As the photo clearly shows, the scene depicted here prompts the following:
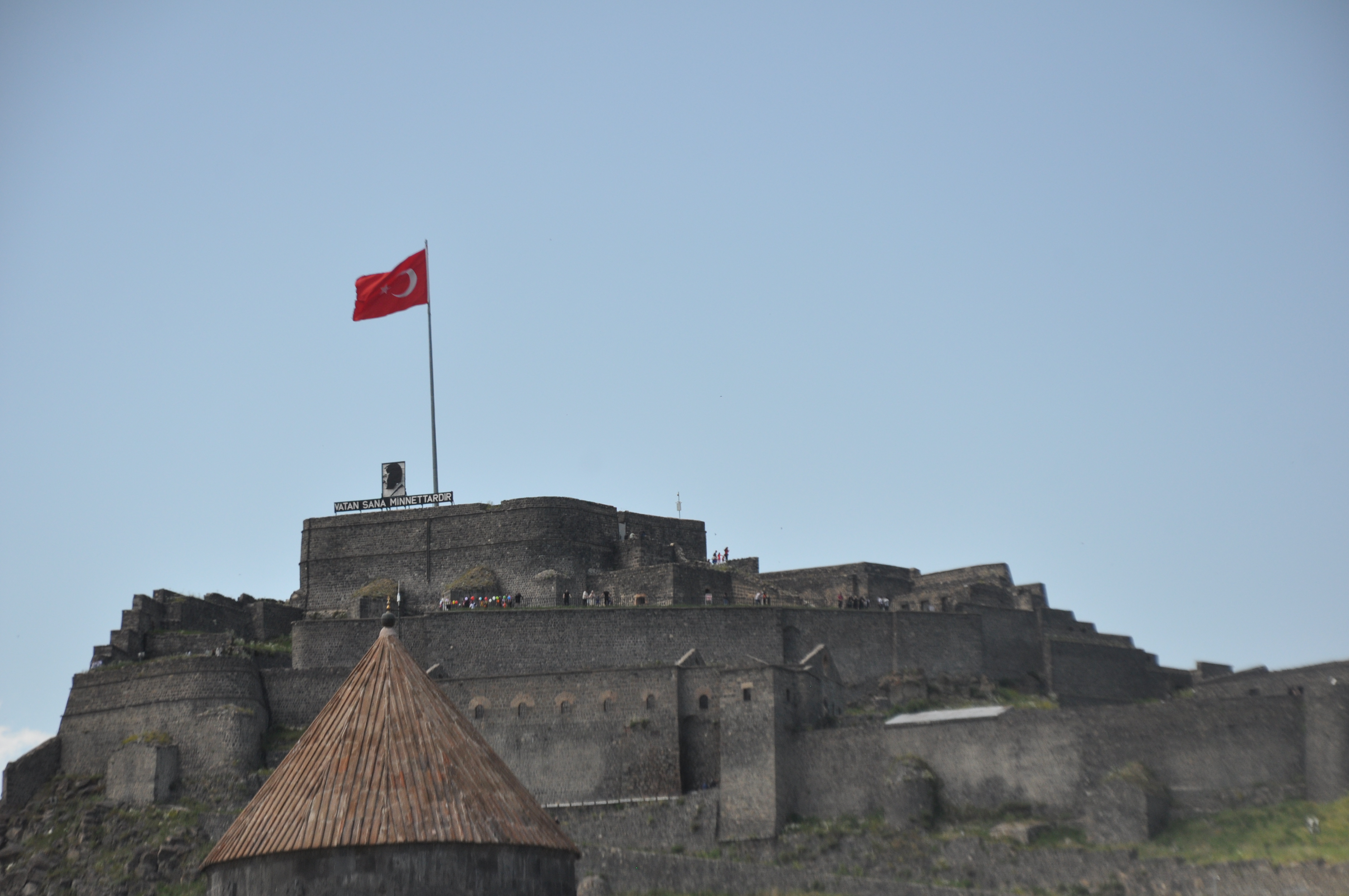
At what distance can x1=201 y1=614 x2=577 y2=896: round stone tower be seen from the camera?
2144 cm

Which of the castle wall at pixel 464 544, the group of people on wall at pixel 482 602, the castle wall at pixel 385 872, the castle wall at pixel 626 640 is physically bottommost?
the castle wall at pixel 385 872

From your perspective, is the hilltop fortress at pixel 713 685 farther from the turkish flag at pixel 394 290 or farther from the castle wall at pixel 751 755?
the turkish flag at pixel 394 290

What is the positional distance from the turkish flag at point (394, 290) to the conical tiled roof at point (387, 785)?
40579mm

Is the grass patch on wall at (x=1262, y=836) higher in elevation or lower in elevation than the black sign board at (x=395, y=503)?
lower

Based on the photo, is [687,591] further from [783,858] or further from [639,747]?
[783,858]

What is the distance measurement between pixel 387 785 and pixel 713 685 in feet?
93.8

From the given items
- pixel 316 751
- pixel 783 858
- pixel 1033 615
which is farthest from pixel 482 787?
pixel 1033 615

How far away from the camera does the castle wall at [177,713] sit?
51.1m

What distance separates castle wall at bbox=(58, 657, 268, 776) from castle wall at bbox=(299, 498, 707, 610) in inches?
384

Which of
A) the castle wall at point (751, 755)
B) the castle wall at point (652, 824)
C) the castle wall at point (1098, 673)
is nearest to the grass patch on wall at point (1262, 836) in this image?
the castle wall at point (751, 755)

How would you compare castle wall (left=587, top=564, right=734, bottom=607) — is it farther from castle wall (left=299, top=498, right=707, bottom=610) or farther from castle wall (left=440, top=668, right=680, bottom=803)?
castle wall (left=440, top=668, right=680, bottom=803)

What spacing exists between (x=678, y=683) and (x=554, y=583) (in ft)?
35.6

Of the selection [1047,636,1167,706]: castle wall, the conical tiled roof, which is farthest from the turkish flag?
the conical tiled roof

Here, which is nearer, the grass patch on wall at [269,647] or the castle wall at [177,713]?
the castle wall at [177,713]
